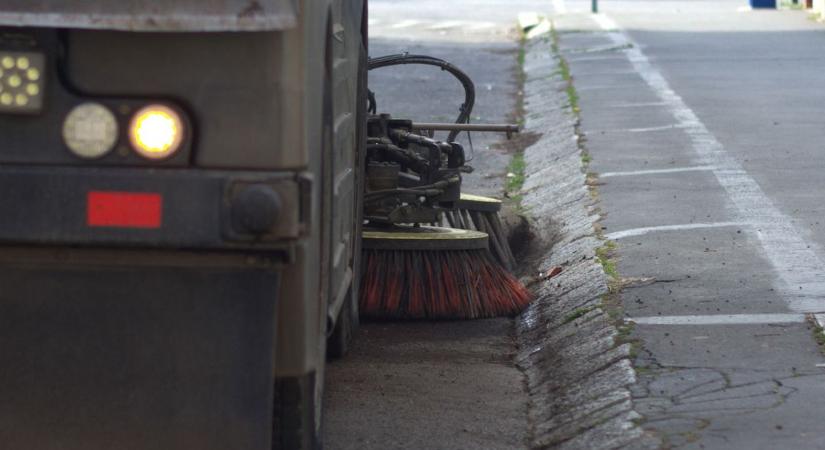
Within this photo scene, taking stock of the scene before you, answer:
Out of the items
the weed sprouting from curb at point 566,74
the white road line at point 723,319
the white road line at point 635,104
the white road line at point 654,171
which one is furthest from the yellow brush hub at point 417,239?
the white road line at point 635,104

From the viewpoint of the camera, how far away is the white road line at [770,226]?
568 centimetres

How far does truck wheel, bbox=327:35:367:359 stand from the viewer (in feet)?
17.5

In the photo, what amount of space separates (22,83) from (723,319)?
10.3 ft

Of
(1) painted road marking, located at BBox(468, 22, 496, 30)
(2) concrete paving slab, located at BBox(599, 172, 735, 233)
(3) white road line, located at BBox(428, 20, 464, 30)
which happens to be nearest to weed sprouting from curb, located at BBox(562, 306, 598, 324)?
(2) concrete paving slab, located at BBox(599, 172, 735, 233)

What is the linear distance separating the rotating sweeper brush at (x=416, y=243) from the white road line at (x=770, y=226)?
125cm

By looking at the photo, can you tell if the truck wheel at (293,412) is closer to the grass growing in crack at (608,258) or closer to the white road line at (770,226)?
the white road line at (770,226)

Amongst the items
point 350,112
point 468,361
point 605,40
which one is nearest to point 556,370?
point 468,361

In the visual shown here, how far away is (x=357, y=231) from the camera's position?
5.44 meters

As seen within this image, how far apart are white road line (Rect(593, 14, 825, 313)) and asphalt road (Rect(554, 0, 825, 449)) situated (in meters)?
0.01

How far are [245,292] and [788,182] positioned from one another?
5655 millimetres

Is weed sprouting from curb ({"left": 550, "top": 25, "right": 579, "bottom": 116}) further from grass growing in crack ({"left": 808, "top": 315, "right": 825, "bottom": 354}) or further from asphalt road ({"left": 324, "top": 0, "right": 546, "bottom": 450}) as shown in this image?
grass growing in crack ({"left": 808, "top": 315, "right": 825, "bottom": 354})

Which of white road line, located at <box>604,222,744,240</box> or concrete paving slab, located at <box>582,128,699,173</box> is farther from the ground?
concrete paving slab, located at <box>582,128,699,173</box>

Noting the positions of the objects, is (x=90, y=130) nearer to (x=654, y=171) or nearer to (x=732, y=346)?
(x=732, y=346)

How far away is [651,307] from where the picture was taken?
556 centimetres
